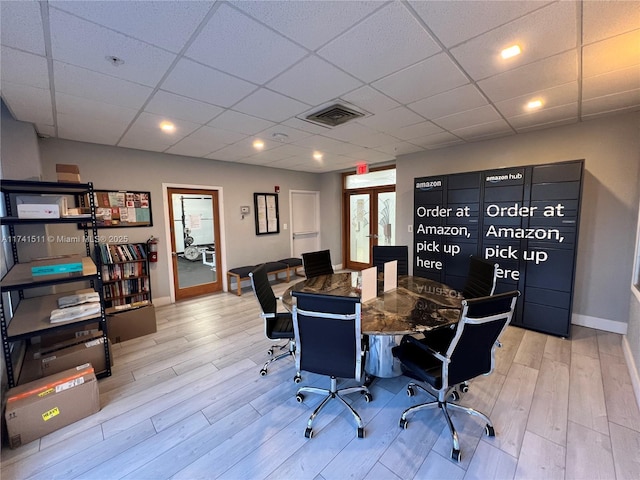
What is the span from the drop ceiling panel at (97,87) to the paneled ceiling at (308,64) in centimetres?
2

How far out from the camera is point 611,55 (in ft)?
6.09

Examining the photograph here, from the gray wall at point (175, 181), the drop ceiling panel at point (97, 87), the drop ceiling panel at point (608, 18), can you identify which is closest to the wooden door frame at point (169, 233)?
the gray wall at point (175, 181)

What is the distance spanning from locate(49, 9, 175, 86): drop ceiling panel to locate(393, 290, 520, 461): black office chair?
2542 mm

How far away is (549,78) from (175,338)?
15.3 feet

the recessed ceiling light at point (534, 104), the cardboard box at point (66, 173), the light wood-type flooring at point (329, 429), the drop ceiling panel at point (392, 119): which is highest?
the recessed ceiling light at point (534, 104)

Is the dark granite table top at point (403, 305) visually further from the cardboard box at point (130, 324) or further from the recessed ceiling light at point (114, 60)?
the recessed ceiling light at point (114, 60)

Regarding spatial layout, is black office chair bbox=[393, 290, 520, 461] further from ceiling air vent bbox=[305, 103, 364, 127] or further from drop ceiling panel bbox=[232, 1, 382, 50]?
ceiling air vent bbox=[305, 103, 364, 127]

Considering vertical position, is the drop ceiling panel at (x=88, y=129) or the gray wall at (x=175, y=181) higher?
the drop ceiling panel at (x=88, y=129)

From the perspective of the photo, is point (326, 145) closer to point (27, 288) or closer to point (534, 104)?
point (534, 104)

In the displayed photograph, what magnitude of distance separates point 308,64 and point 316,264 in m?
2.45

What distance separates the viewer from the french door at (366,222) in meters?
5.95

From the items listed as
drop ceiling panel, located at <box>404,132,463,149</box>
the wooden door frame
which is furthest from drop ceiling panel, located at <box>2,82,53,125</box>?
drop ceiling panel, located at <box>404,132,463,149</box>

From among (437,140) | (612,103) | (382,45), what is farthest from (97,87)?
(612,103)

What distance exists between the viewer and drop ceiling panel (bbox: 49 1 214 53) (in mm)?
1336
